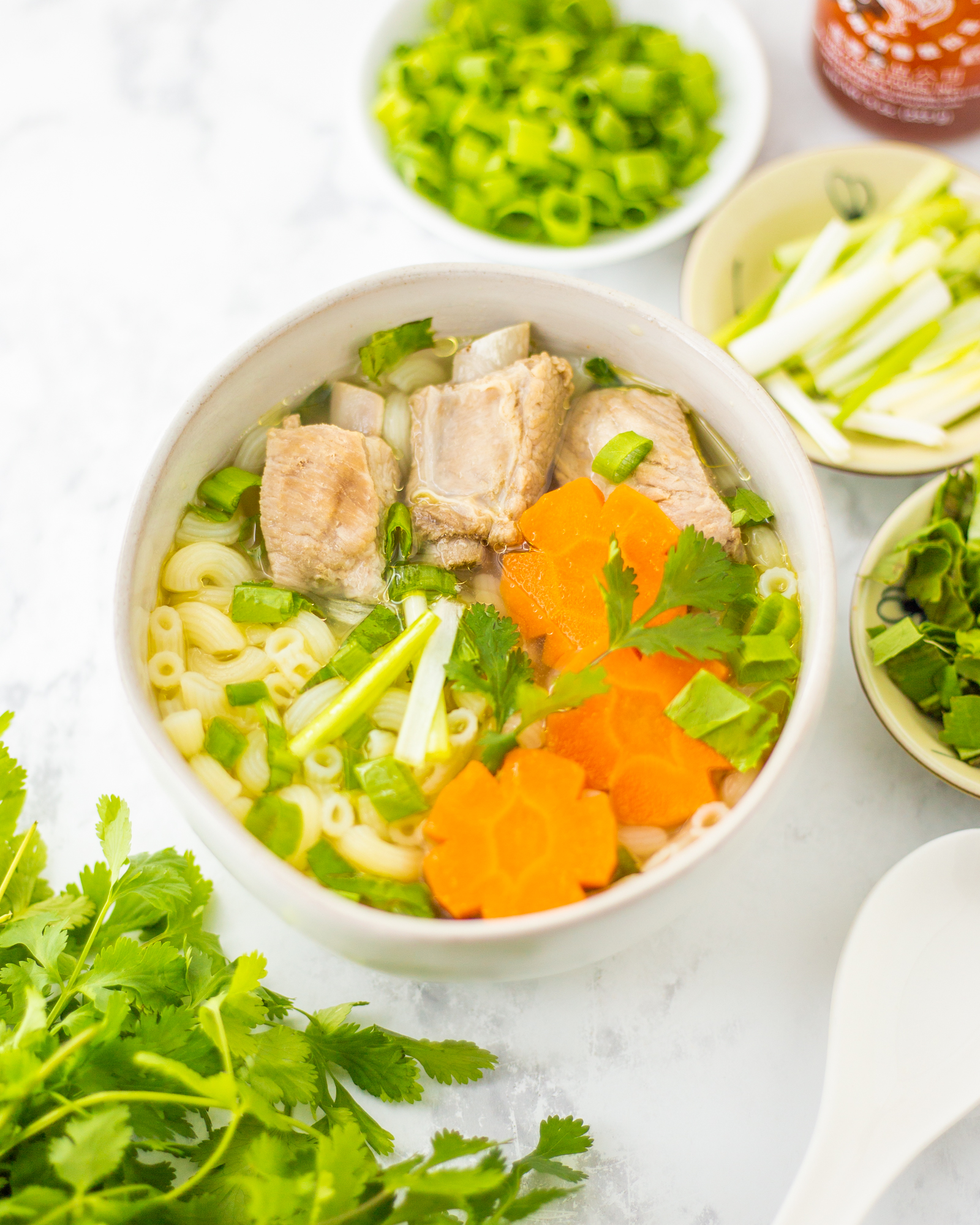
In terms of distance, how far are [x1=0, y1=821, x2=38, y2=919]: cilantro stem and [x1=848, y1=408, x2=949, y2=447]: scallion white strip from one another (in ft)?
4.90

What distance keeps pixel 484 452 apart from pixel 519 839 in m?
0.61

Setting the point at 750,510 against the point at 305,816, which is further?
the point at 750,510

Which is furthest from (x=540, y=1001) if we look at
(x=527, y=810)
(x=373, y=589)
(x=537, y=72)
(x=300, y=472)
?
(x=537, y=72)

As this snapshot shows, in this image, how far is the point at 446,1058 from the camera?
138cm

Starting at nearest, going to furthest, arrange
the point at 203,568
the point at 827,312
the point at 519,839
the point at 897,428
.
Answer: the point at 519,839
the point at 203,568
the point at 897,428
the point at 827,312

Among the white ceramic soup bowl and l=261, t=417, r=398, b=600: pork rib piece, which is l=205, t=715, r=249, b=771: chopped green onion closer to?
the white ceramic soup bowl

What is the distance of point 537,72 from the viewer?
6.65ft

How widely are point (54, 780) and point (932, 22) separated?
6.66 feet

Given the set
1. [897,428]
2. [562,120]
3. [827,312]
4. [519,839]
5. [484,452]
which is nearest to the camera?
[519,839]

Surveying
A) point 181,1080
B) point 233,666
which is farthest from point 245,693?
point 181,1080

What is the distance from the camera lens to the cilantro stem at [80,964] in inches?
50.6

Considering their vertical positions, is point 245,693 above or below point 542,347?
below

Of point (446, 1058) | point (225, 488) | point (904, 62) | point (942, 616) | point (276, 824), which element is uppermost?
point (904, 62)

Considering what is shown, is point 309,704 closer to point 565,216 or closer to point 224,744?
point 224,744
